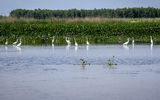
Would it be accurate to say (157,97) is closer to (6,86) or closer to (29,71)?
(6,86)

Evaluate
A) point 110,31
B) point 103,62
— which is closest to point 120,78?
point 103,62

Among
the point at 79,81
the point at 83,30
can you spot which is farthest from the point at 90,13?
the point at 79,81

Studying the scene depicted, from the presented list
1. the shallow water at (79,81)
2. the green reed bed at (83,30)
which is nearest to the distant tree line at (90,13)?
the green reed bed at (83,30)

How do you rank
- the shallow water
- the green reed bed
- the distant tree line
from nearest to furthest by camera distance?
the shallow water, the green reed bed, the distant tree line

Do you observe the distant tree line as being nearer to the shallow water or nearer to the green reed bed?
the green reed bed

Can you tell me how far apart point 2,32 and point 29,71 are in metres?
33.9

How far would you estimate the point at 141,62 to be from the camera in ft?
66.0

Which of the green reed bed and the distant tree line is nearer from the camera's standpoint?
the green reed bed

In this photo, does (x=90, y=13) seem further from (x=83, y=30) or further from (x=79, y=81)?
(x=79, y=81)

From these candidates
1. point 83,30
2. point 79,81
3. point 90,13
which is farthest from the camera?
point 90,13

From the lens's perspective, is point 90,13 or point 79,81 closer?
point 79,81

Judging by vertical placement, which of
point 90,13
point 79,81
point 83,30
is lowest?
point 79,81

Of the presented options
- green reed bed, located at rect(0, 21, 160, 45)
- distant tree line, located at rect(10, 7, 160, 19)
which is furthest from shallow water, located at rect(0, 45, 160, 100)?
distant tree line, located at rect(10, 7, 160, 19)

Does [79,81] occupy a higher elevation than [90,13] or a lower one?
lower
